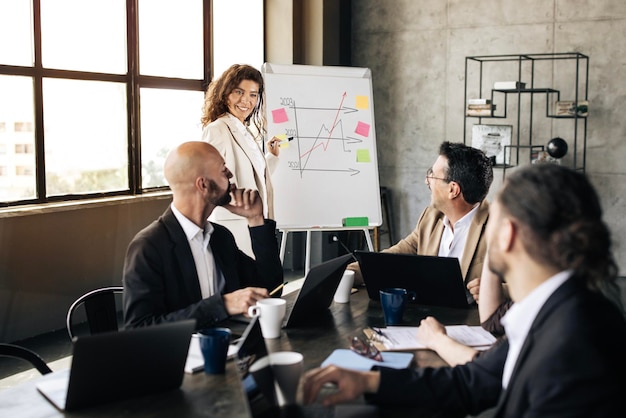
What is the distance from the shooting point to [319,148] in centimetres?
510

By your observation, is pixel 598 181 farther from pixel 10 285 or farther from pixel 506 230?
pixel 506 230

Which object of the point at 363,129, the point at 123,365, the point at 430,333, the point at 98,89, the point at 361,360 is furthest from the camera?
the point at 363,129

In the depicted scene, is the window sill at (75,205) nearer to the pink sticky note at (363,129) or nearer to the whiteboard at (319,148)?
the whiteboard at (319,148)

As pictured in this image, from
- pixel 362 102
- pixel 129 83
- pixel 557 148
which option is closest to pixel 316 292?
pixel 362 102

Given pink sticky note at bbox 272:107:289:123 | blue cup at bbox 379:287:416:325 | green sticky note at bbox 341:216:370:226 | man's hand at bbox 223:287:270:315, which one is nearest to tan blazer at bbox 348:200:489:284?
blue cup at bbox 379:287:416:325

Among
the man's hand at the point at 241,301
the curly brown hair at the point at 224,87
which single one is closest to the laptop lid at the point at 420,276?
the man's hand at the point at 241,301

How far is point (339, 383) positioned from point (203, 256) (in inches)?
39.6

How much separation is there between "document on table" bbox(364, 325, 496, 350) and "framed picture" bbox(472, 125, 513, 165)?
443 centimetres

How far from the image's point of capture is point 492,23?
6.42 m

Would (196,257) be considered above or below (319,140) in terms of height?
below

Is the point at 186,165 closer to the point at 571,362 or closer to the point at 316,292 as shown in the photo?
the point at 316,292

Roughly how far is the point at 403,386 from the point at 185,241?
3.17ft

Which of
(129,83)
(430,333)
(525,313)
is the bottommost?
(430,333)

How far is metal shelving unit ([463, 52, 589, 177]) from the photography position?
6.15m
